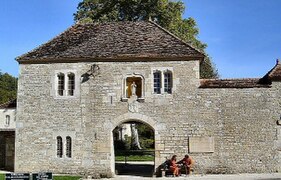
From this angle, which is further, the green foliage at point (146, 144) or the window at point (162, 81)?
the green foliage at point (146, 144)

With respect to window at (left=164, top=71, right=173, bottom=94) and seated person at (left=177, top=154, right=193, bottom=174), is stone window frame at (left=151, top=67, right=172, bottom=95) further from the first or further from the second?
seated person at (left=177, top=154, right=193, bottom=174)

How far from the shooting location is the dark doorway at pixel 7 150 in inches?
Answer: 917

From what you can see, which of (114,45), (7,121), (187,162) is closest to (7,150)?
(114,45)

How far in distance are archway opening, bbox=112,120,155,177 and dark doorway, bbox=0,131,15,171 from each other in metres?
6.55

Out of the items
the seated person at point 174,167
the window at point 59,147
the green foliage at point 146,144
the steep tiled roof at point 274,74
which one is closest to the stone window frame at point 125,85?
the seated person at point 174,167

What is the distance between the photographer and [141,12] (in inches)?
1308

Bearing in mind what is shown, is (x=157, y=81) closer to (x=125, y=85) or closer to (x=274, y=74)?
(x=125, y=85)

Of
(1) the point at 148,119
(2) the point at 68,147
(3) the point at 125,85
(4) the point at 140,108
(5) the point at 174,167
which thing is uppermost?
(3) the point at 125,85

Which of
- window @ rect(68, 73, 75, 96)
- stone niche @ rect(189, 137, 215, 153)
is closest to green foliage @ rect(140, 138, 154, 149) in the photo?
window @ rect(68, 73, 75, 96)

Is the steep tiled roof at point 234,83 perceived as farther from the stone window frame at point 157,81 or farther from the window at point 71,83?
the window at point 71,83

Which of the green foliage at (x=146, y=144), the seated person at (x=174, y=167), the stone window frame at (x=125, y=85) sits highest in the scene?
the stone window frame at (x=125, y=85)

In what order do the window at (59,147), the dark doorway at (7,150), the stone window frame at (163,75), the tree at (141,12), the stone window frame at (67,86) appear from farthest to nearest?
the tree at (141,12), the dark doorway at (7,150), the stone window frame at (67,86), the window at (59,147), the stone window frame at (163,75)

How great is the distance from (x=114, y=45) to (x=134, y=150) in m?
19.5

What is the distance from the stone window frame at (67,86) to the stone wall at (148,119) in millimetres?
128
